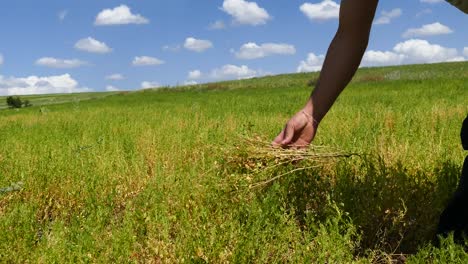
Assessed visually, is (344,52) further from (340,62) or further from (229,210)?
(229,210)

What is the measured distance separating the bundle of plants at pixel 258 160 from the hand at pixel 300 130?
0.34m

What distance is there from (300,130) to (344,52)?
1.30 ft

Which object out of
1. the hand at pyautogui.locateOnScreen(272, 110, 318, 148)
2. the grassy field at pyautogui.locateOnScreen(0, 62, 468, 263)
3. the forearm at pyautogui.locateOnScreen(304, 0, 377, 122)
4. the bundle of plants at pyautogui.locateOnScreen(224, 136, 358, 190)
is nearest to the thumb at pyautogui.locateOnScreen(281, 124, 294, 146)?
the hand at pyautogui.locateOnScreen(272, 110, 318, 148)

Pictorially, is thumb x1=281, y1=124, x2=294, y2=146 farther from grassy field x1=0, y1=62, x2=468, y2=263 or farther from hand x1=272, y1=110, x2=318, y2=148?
grassy field x1=0, y1=62, x2=468, y2=263

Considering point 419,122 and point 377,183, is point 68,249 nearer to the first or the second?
point 377,183

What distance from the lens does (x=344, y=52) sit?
2.13 metres

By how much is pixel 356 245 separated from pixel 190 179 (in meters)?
1.21

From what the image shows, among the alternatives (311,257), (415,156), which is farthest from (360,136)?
(311,257)

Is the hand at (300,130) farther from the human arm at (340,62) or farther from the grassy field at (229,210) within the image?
the grassy field at (229,210)

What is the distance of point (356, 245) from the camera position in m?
2.66

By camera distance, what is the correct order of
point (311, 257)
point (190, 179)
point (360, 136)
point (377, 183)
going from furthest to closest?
point (360, 136) < point (190, 179) < point (377, 183) < point (311, 257)

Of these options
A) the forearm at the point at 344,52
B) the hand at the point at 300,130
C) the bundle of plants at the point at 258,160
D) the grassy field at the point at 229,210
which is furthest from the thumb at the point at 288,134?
the grassy field at the point at 229,210

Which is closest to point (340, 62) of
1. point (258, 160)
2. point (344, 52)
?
point (344, 52)

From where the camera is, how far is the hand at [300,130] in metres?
2.21
